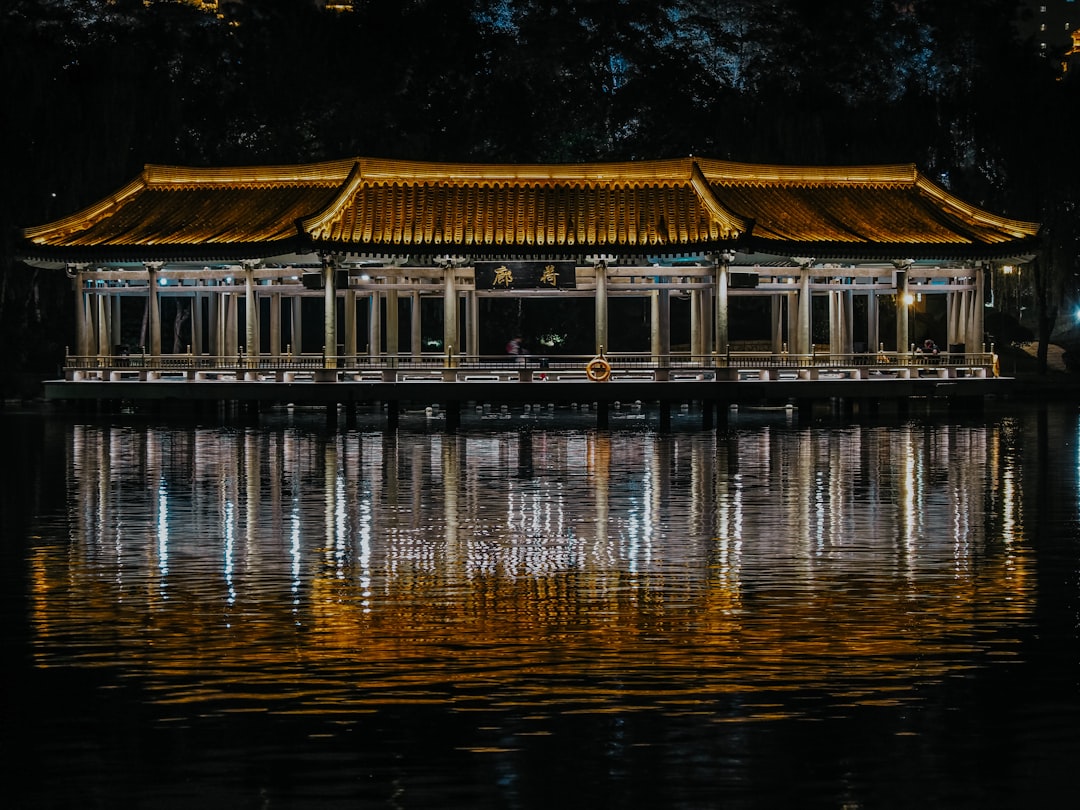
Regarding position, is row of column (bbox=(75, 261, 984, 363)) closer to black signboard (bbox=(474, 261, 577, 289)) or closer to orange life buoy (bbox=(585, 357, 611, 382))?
black signboard (bbox=(474, 261, 577, 289))

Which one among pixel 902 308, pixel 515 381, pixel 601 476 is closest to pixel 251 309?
pixel 515 381

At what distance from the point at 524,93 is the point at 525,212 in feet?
91.2

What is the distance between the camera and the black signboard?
50.0m

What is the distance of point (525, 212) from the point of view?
166 feet

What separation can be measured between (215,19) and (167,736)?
7394 cm

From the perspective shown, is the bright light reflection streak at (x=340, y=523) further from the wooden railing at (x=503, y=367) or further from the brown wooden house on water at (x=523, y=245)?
the brown wooden house on water at (x=523, y=245)

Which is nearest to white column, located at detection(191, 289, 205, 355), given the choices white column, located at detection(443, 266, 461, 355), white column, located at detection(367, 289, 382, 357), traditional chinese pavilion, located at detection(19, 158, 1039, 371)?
traditional chinese pavilion, located at detection(19, 158, 1039, 371)

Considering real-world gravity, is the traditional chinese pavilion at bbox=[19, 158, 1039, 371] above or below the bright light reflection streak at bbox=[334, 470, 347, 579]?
above

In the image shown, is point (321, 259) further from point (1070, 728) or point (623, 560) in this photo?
point (1070, 728)

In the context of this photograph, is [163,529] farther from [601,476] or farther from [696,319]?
[696,319]

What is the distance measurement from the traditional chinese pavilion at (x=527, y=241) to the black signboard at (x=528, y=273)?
0.14ft

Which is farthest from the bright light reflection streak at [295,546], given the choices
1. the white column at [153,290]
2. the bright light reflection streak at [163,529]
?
the white column at [153,290]

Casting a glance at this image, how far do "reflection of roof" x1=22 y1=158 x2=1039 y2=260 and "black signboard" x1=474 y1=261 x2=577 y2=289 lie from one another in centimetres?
86

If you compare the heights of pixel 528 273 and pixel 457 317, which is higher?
pixel 528 273
